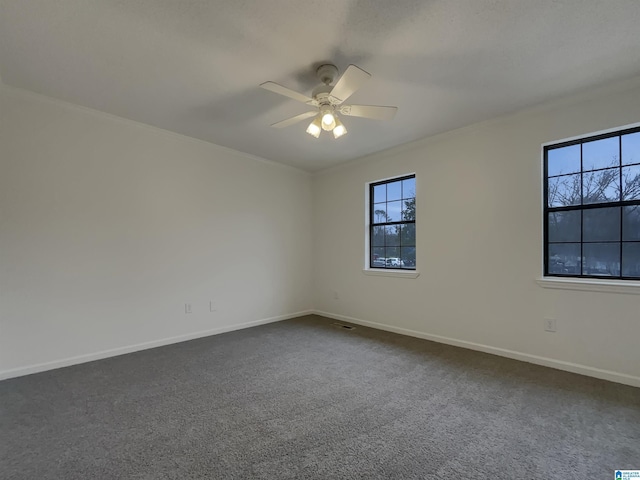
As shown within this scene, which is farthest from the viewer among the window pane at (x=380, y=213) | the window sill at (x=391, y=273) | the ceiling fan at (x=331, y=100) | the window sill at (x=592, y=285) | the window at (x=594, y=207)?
the window pane at (x=380, y=213)

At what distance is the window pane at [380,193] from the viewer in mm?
4410

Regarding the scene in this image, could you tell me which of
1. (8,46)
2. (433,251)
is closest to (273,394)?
(433,251)

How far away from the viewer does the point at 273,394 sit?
2336 mm

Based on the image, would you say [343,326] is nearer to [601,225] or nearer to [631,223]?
[601,225]

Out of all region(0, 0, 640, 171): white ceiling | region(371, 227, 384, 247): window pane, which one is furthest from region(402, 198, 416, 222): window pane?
region(0, 0, 640, 171): white ceiling

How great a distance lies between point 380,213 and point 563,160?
2.18 metres

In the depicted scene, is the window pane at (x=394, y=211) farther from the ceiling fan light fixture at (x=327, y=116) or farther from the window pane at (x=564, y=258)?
the ceiling fan light fixture at (x=327, y=116)

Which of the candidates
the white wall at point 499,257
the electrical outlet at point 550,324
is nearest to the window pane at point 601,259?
the white wall at point 499,257

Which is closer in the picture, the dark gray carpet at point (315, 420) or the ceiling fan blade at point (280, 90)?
the dark gray carpet at point (315, 420)

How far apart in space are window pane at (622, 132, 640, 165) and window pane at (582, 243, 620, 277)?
743mm

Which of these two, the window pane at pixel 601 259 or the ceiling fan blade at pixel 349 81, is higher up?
the ceiling fan blade at pixel 349 81

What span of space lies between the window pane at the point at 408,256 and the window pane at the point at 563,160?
5.57 ft

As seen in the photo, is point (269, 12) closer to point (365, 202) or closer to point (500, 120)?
point (500, 120)

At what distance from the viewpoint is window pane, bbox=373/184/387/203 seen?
4.41m
